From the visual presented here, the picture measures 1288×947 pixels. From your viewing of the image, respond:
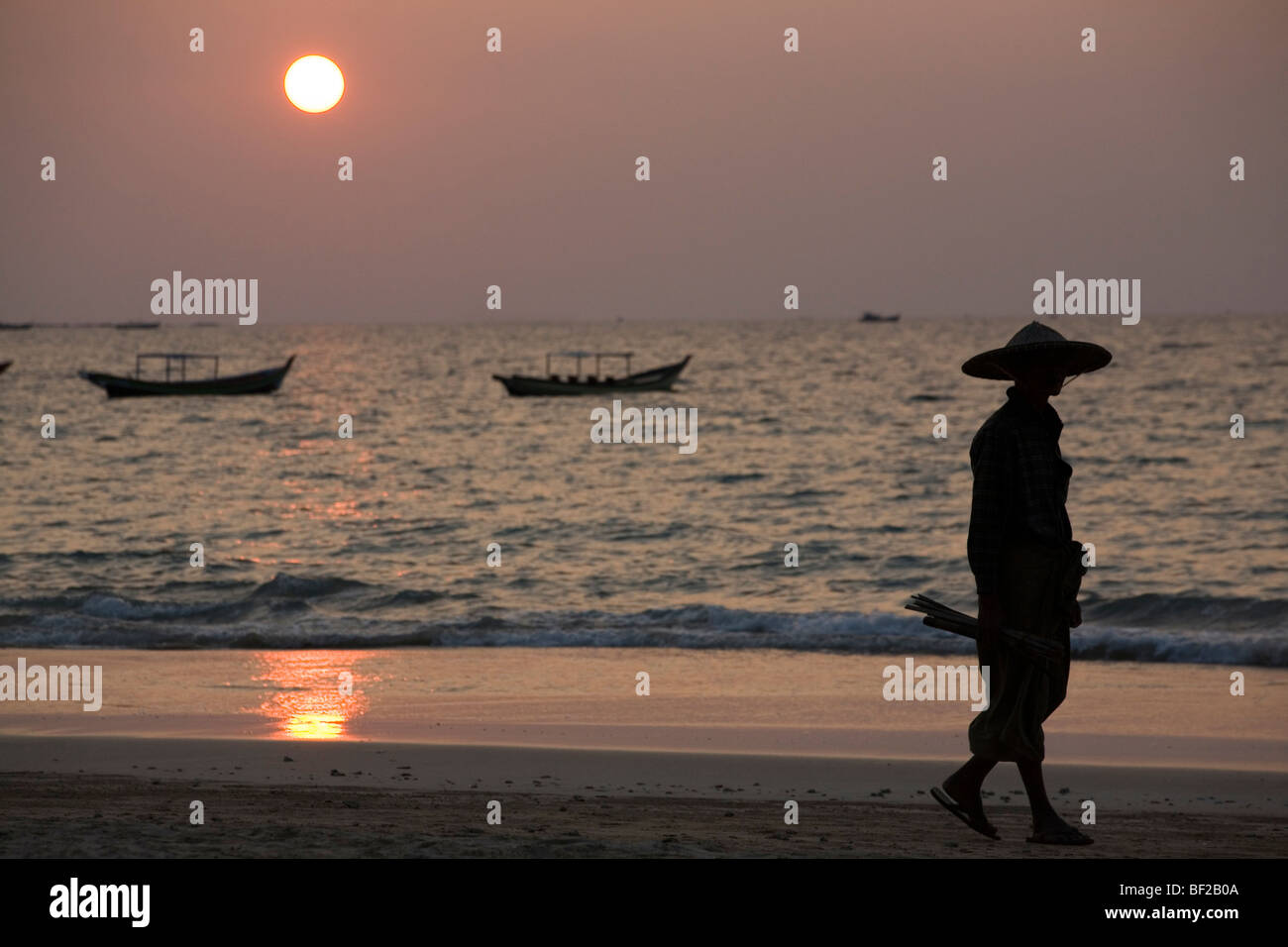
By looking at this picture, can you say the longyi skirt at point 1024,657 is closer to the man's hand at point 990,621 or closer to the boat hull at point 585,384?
the man's hand at point 990,621

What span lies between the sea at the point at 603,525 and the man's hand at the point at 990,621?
8.68 m

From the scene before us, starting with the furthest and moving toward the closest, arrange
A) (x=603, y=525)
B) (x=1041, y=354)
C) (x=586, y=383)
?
(x=586, y=383) → (x=603, y=525) → (x=1041, y=354)

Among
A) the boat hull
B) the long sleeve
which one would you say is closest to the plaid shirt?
the long sleeve

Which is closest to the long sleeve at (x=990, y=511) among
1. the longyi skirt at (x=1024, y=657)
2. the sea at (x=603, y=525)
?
the longyi skirt at (x=1024, y=657)

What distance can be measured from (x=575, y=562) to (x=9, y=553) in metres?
8.43

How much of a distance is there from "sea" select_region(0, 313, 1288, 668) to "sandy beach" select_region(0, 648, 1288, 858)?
2.11m

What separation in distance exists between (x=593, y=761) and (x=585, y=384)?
5337cm

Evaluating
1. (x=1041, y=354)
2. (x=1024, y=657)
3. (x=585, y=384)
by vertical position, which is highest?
(x=585, y=384)

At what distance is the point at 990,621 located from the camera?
5992 millimetres

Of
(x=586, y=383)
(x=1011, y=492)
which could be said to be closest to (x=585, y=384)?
(x=586, y=383)

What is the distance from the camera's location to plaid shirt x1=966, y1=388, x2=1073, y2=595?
6.02 m

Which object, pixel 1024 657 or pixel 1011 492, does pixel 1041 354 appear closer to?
pixel 1011 492

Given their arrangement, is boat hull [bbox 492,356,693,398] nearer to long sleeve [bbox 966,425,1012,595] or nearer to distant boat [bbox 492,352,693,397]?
distant boat [bbox 492,352,693,397]

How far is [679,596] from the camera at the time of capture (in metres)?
18.9
